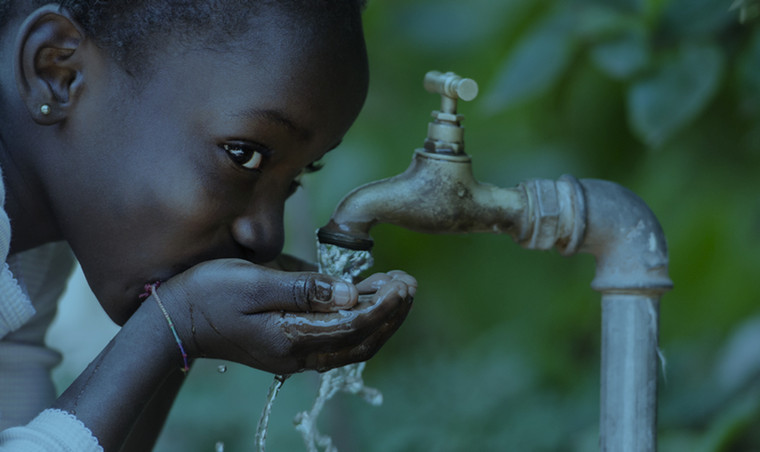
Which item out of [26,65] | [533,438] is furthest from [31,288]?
[533,438]

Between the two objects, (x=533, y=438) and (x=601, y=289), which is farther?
(x=533, y=438)

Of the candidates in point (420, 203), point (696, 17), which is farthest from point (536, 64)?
point (420, 203)

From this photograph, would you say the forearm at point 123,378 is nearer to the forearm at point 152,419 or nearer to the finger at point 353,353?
the finger at point 353,353

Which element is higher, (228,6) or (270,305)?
(228,6)

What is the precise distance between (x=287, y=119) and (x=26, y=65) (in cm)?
29

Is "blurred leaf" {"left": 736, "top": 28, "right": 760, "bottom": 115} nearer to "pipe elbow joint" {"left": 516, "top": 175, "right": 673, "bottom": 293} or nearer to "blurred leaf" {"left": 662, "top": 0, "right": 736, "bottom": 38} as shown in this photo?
"blurred leaf" {"left": 662, "top": 0, "right": 736, "bottom": 38}

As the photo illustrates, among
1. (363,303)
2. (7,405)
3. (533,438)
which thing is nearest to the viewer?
(363,303)

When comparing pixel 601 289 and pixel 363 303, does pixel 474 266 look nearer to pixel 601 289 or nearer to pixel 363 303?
pixel 601 289

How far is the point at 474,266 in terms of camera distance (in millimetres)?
2014

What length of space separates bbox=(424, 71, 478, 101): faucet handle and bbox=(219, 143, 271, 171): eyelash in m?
0.20

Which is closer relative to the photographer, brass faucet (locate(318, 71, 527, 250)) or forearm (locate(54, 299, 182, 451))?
forearm (locate(54, 299, 182, 451))

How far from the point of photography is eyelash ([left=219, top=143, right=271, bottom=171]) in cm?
101

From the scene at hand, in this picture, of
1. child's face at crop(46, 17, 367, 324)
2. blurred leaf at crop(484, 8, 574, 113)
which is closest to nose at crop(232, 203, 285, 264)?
child's face at crop(46, 17, 367, 324)

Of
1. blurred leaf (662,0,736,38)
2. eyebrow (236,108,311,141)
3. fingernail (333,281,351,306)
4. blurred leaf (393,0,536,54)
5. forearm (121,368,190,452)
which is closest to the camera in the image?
fingernail (333,281,351,306)
